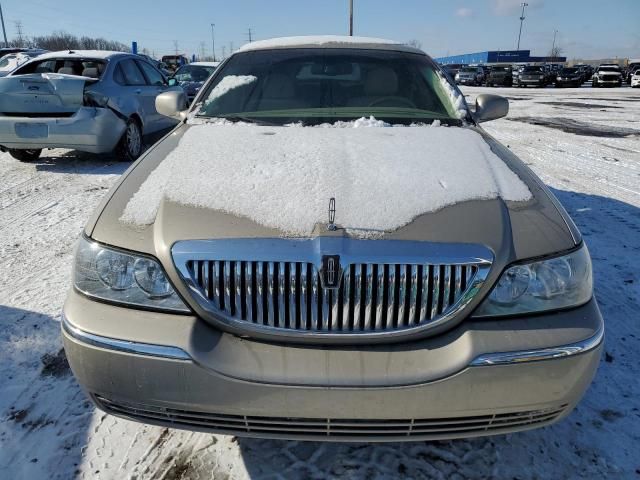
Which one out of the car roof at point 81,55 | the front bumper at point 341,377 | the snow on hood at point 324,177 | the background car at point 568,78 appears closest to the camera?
the front bumper at point 341,377

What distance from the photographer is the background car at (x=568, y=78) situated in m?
33.4

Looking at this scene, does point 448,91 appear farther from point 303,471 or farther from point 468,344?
point 303,471

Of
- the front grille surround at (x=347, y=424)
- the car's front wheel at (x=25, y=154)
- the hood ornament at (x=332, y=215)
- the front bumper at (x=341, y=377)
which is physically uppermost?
the hood ornament at (x=332, y=215)

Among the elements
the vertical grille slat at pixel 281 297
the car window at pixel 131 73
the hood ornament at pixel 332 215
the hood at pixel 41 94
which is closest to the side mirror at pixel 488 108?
the hood ornament at pixel 332 215

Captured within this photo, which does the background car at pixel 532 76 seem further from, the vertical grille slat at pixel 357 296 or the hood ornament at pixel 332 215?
the vertical grille slat at pixel 357 296

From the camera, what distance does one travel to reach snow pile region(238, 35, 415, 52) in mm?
3498

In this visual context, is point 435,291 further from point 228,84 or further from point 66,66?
point 66,66

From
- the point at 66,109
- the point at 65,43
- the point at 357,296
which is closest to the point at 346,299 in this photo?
the point at 357,296

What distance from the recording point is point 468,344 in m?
1.60

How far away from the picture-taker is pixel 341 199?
1865mm

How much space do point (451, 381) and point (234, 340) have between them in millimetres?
719

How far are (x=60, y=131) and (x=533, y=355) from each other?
21.1 feet

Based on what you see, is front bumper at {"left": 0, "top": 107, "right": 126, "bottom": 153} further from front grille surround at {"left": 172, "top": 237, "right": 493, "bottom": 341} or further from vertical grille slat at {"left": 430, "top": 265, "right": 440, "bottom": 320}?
vertical grille slat at {"left": 430, "top": 265, "right": 440, "bottom": 320}

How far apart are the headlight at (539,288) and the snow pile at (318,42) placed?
2.33m
